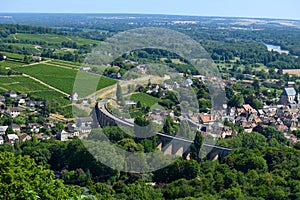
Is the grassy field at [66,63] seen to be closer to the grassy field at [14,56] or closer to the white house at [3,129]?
the grassy field at [14,56]

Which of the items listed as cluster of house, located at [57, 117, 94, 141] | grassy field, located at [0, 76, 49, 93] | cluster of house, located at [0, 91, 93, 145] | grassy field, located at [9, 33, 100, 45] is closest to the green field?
grassy field, located at [0, 76, 49, 93]

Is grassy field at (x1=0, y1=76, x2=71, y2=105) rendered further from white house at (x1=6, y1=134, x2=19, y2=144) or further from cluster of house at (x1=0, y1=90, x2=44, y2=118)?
white house at (x1=6, y1=134, x2=19, y2=144)

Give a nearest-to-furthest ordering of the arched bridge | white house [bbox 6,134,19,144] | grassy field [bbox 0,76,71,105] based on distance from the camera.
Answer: the arched bridge, white house [bbox 6,134,19,144], grassy field [bbox 0,76,71,105]

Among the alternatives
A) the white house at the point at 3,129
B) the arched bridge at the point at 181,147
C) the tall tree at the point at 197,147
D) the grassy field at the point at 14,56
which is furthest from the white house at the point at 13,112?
the grassy field at the point at 14,56

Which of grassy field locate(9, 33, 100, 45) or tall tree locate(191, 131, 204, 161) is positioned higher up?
tall tree locate(191, 131, 204, 161)

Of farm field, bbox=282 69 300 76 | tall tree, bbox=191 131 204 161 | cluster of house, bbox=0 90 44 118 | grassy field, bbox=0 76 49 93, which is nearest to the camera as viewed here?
tall tree, bbox=191 131 204 161

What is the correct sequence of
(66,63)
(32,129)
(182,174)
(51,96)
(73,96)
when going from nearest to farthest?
(182,174)
(32,129)
(73,96)
(51,96)
(66,63)

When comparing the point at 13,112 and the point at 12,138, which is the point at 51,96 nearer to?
the point at 13,112

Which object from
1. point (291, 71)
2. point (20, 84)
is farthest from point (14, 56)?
point (291, 71)
